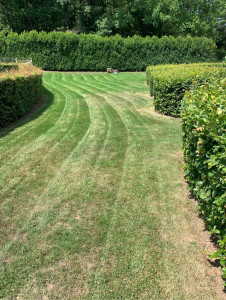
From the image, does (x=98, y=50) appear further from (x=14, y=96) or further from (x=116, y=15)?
(x=14, y=96)

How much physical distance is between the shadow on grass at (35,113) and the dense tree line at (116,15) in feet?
69.5

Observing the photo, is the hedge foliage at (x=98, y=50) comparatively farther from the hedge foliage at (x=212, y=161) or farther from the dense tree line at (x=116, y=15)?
the hedge foliage at (x=212, y=161)

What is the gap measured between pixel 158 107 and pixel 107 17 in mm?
25881

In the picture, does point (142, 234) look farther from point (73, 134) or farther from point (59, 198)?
point (73, 134)

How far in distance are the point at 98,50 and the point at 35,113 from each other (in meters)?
17.3

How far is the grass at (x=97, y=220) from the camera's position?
2.76 metres

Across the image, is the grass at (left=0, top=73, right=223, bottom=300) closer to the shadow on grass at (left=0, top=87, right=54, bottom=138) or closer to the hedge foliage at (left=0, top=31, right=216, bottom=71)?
the shadow on grass at (left=0, top=87, right=54, bottom=138)

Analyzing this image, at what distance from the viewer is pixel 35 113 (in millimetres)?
9438

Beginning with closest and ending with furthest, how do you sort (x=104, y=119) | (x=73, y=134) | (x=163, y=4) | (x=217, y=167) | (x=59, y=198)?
1. (x=217, y=167)
2. (x=59, y=198)
3. (x=73, y=134)
4. (x=104, y=119)
5. (x=163, y=4)

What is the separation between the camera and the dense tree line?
2980cm


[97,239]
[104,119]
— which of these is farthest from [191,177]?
[104,119]

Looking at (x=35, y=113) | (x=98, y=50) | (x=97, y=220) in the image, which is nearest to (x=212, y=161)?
(x=97, y=220)

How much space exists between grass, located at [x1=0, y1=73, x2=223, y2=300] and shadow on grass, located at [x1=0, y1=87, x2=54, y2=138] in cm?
35

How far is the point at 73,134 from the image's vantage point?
7195 mm
